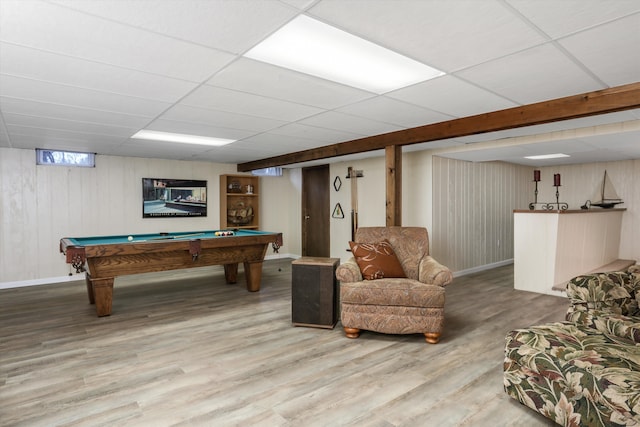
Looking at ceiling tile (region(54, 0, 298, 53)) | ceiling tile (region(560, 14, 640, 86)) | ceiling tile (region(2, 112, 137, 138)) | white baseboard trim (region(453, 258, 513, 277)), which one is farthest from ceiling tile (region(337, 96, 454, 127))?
white baseboard trim (region(453, 258, 513, 277))

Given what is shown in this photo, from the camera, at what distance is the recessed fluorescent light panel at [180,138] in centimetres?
453

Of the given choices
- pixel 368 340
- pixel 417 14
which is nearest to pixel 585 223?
pixel 368 340

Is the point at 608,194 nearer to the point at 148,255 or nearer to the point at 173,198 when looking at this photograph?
the point at 148,255

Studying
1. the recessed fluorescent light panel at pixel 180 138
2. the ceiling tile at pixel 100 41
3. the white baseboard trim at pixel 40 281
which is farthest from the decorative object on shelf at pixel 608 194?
the white baseboard trim at pixel 40 281

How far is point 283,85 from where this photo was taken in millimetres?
2729

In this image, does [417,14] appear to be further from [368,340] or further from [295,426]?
[368,340]

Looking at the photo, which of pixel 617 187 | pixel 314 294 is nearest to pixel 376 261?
pixel 314 294

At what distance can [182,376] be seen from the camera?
2.56 metres

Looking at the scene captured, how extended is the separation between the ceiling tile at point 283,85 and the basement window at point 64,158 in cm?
464

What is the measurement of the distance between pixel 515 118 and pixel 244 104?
262cm

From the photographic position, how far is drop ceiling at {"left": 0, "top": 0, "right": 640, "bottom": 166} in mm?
1682

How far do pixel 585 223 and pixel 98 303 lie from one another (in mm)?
6858

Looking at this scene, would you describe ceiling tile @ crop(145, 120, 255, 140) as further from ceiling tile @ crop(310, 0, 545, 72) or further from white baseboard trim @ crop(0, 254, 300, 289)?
white baseboard trim @ crop(0, 254, 300, 289)

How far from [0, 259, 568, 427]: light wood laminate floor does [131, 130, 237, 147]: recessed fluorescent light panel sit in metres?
2.20
